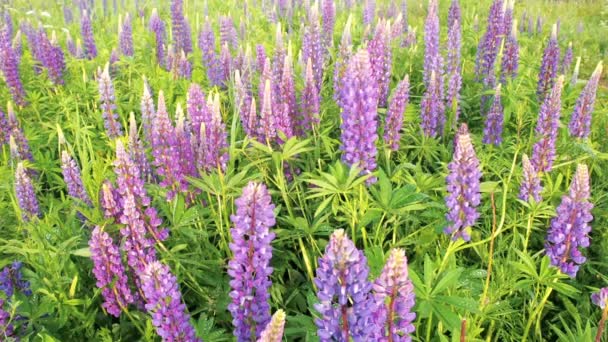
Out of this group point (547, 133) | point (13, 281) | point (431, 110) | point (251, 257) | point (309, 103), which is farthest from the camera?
point (431, 110)

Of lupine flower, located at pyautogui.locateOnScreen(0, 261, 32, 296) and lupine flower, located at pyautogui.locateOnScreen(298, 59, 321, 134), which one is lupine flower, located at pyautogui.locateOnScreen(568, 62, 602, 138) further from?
lupine flower, located at pyautogui.locateOnScreen(0, 261, 32, 296)

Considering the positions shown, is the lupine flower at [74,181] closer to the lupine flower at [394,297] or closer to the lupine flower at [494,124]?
the lupine flower at [394,297]

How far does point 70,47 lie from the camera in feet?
15.7

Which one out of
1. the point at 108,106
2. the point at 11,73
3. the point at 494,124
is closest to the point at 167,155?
the point at 108,106

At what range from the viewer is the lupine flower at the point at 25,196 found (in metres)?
2.31

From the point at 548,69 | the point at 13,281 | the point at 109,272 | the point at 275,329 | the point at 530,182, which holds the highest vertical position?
the point at 275,329

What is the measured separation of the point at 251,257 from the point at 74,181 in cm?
129

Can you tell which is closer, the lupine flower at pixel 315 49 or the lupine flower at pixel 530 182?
the lupine flower at pixel 530 182

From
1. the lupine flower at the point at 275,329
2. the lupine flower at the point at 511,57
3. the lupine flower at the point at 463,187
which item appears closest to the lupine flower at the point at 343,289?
the lupine flower at the point at 275,329

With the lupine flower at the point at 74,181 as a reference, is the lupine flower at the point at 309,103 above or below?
above

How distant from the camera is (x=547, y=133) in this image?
105 inches

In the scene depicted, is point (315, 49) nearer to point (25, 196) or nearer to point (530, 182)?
point (530, 182)

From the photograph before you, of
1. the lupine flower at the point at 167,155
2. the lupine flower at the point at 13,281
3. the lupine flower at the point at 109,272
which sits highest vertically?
the lupine flower at the point at 167,155

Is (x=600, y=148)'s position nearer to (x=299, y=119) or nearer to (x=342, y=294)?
(x=299, y=119)
